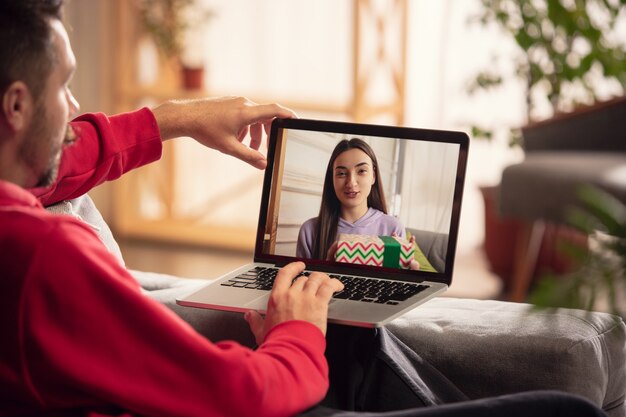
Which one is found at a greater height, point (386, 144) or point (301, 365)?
point (386, 144)

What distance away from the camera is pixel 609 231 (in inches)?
25.8

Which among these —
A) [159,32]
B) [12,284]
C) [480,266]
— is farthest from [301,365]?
[159,32]

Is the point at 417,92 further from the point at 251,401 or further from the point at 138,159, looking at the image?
the point at 251,401

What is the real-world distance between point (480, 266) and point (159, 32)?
1779mm

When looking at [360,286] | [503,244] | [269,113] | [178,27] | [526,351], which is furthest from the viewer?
[178,27]

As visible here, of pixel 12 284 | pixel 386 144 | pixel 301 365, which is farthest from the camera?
pixel 386 144

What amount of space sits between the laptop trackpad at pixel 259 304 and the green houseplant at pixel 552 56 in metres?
2.01

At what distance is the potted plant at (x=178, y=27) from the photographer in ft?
14.3

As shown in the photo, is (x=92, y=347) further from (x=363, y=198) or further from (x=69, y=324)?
(x=363, y=198)

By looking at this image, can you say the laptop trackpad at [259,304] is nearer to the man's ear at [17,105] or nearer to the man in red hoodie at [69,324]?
the man in red hoodie at [69,324]

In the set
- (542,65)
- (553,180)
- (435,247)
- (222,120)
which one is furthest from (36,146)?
(542,65)

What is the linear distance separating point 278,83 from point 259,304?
3.09 m

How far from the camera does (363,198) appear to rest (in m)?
1.54

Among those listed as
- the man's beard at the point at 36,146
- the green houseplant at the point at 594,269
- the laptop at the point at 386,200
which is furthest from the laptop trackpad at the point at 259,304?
the green houseplant at the point at 594,269
